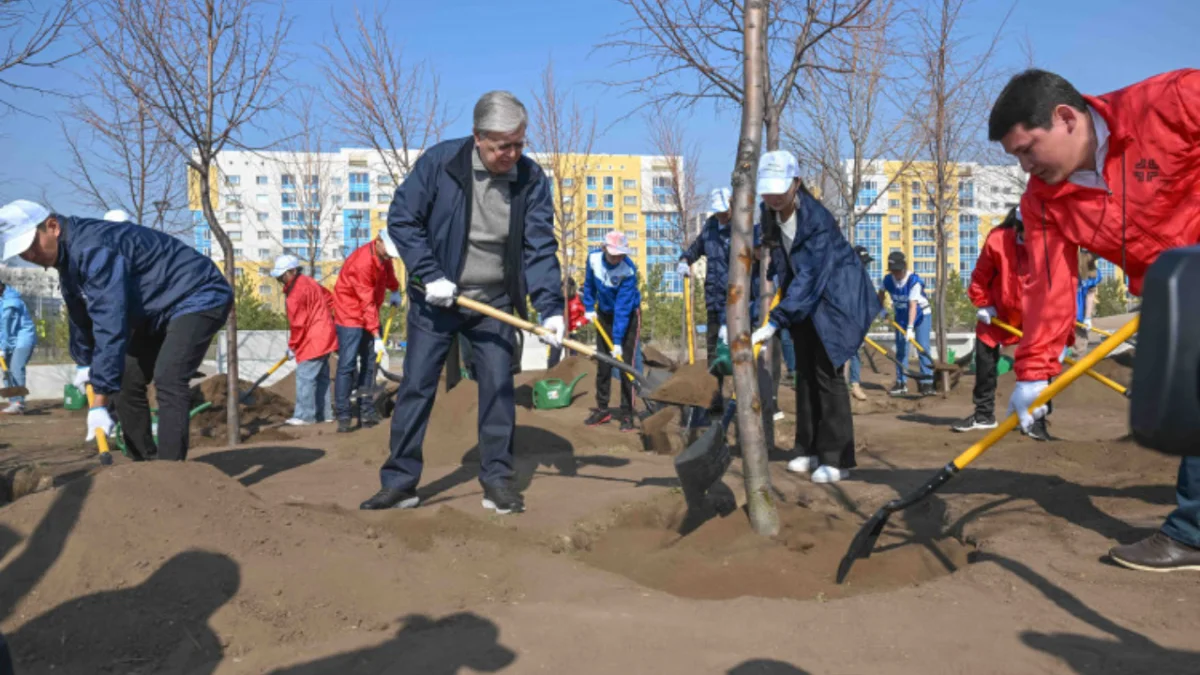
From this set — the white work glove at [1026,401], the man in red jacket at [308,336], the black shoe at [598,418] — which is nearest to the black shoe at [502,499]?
the white work glove at [1026,401]

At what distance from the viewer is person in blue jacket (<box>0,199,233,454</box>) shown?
4.33 m

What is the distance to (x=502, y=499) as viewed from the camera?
14.5 ft

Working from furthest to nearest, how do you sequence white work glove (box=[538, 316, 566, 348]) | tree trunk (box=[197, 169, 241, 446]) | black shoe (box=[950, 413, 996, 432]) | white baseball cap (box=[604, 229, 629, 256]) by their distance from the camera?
white baseball cap (box=[604, 229, 629, 256]), black shoe (box=[950, 413, 996, 432]), tree trunk (box=[197, 169, 241, 446]), white work glove (box=[538, 316, 566, 348])

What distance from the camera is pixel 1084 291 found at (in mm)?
11688

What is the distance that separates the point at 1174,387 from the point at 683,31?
553 cm

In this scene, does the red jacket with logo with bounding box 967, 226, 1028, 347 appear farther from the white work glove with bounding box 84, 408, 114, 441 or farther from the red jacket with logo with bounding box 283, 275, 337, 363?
the white work glove with bounding box 84, 408, 114, 441

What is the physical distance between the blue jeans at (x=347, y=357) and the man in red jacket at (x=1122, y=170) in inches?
256

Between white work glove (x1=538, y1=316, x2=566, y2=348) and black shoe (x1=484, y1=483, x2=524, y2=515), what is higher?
white work glove (x1=538, y1=316, x2=566, y2=348)

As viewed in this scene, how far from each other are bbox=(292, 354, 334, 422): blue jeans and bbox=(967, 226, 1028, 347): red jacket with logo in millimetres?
6252

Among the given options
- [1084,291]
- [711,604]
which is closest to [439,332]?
[711,604]

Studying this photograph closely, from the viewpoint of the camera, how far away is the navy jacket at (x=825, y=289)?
498 centimetres

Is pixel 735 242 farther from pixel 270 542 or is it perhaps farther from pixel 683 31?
pixel 683 31

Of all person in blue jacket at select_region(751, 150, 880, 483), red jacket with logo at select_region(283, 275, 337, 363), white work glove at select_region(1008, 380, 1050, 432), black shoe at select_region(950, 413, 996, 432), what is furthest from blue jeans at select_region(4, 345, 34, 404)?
white work glove at select_region(1008, 380, 1050, 432)

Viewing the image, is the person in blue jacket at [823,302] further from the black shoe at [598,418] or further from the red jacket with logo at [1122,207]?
the black shoe at [598,418]
